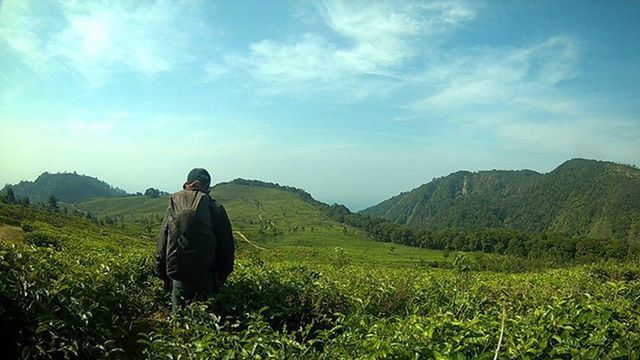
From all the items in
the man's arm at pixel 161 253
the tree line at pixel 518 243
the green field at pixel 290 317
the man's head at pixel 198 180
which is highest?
Answer: the man's head at pixel 198 180

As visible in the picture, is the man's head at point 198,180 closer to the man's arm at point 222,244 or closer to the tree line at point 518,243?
the man's arm at point 222,244

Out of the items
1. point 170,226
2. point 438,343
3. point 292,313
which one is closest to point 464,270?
point 292,313

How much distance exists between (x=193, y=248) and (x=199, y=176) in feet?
3.65

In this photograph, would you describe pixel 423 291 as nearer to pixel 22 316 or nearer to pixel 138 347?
pixel 138 347

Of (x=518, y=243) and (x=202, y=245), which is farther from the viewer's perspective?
(x=518, y=243)

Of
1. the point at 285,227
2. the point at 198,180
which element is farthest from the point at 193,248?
the point at 285,227

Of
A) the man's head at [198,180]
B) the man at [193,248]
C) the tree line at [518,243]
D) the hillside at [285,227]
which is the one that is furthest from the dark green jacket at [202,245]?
the tree line at [518,243]

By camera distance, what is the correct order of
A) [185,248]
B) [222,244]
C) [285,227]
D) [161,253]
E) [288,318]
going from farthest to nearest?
[285,227] < [288,318] < [222,244] < [161,253] < [185,248]

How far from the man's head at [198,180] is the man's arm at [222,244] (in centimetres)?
39

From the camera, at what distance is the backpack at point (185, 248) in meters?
5.84

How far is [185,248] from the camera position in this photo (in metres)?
5.86

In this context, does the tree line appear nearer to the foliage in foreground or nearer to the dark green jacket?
the foliage in foreground

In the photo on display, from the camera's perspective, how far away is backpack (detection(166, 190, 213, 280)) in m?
5.84

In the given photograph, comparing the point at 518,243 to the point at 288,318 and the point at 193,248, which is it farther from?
the point at 193,248
